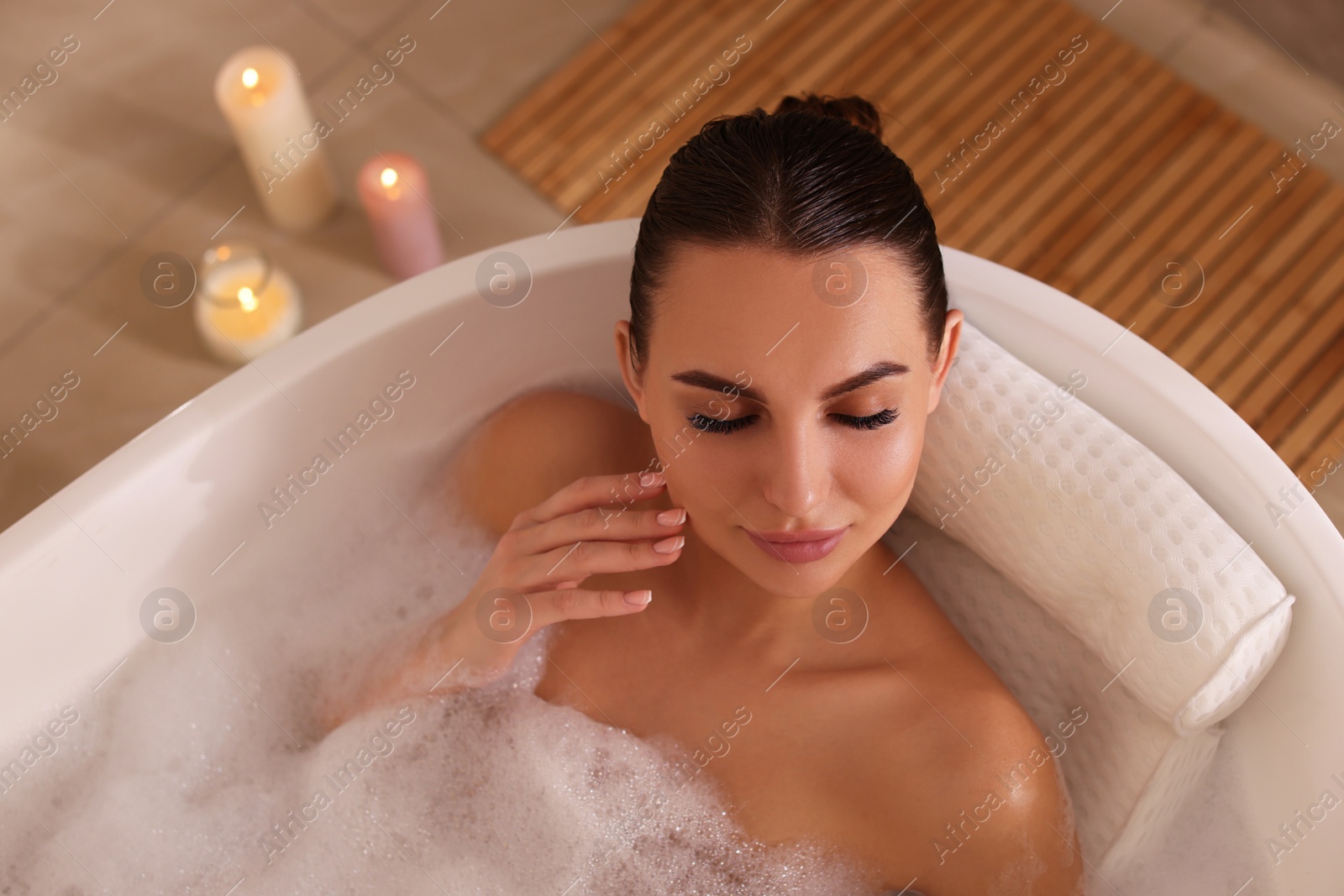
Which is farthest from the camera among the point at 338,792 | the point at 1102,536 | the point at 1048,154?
the point at 1048,154

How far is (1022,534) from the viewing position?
1434 millimetres

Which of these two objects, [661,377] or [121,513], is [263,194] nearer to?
[121,513]

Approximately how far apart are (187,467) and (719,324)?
79 centimetres

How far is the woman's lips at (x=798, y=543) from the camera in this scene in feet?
4.14

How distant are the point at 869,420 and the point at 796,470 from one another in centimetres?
10

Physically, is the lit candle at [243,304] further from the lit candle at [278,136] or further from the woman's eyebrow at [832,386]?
the woman's eyebrow at [832,386]

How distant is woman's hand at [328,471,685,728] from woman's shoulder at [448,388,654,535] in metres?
0.13

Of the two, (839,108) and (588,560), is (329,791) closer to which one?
(588,560)

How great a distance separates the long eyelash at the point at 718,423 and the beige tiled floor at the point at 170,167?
1.17m

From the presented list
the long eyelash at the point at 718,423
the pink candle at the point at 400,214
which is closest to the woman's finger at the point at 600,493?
the long eyelash at the point at 718,423

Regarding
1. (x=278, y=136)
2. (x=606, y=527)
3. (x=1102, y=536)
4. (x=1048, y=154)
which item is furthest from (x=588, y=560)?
(x=1048, y=154)

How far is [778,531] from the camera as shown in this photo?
125 centimetres

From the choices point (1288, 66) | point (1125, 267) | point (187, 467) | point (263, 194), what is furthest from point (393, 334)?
point (1288, 66)

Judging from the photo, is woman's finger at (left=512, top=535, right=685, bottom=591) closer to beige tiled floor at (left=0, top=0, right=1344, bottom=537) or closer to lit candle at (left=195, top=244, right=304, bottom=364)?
lit candle at (left=195, top=244, right=304, bottom=364)
